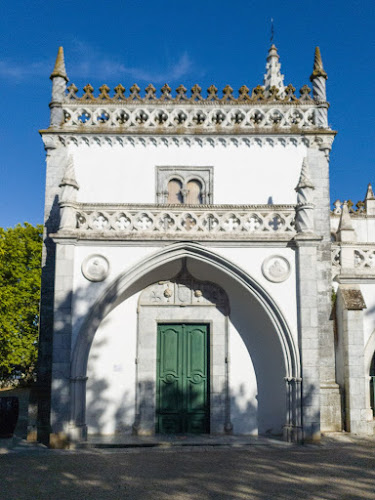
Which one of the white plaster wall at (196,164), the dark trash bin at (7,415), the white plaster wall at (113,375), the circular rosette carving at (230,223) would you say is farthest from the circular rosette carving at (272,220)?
the dark trash bin at (7,415)

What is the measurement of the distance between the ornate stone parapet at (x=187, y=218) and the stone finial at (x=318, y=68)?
14.7 feet

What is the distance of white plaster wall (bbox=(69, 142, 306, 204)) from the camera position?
1246cm

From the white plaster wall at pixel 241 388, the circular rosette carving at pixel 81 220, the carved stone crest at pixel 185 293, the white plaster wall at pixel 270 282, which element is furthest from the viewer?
the carved stone crest at pixel 185 293

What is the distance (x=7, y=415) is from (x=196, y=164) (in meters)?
7.54

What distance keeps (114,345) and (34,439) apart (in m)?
2.73

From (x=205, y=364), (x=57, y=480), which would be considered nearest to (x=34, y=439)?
(x=57, y=480)

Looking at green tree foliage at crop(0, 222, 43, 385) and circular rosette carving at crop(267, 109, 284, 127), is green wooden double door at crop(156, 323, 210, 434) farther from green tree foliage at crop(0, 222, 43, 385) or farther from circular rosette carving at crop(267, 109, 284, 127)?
green tree foliage at crop(0, 222, 43, 385)

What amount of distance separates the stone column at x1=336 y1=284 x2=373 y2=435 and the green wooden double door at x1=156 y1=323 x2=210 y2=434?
10.7 feet

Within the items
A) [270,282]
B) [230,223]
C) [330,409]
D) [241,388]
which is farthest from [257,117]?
[330,409]

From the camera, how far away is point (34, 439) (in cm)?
1084

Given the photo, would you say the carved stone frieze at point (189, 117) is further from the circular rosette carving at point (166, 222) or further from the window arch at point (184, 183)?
the circular rosette carving at point (166, 222)

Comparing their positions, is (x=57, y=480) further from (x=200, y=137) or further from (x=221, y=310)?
(x=200, y=137)

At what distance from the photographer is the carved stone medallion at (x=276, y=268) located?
1059cm

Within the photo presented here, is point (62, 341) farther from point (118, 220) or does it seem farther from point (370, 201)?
point (370, 201)
